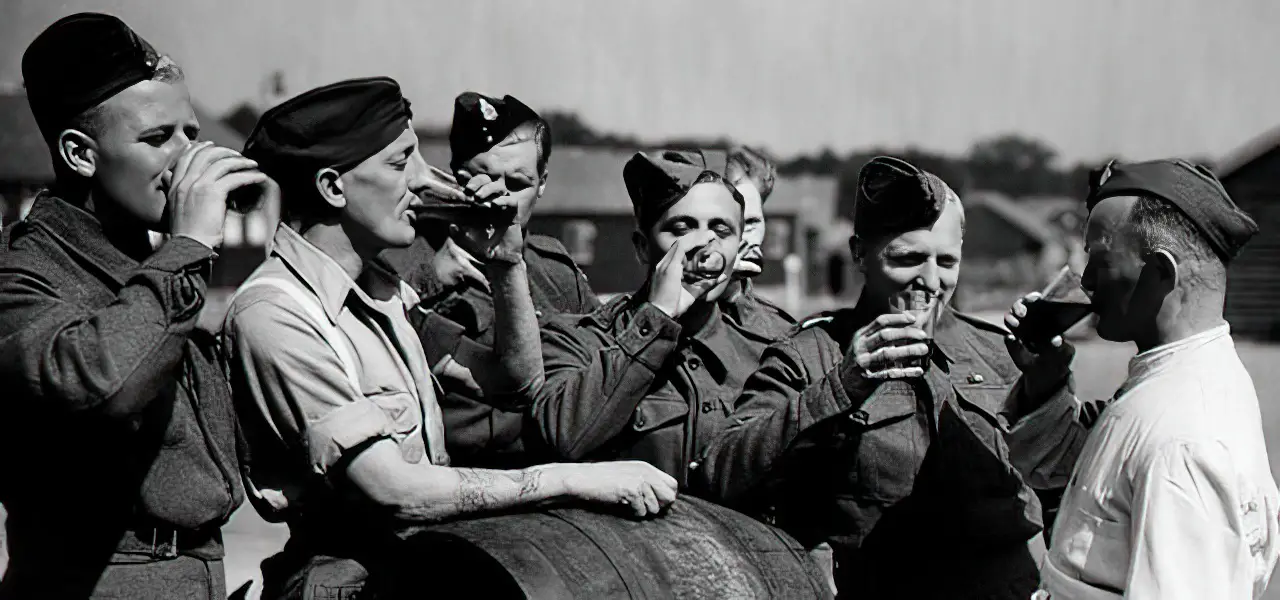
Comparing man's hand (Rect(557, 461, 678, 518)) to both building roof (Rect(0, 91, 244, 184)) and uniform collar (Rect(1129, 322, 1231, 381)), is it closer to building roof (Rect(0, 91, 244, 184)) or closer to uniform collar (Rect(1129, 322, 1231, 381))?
uniform collar (Rect(1129, 322, 1231, 381))

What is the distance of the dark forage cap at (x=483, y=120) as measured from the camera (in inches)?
192

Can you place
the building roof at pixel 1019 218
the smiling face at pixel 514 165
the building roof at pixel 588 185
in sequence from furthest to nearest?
the building roof at pixel 1019 218, the building roof at pixel 588 185, the smiling face at pixel 514 165

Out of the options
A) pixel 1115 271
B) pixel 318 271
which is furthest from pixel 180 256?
pixel 1115 271

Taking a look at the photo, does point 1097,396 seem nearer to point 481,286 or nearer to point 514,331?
point 481,286

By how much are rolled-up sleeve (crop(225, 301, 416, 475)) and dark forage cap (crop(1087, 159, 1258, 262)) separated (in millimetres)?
1849

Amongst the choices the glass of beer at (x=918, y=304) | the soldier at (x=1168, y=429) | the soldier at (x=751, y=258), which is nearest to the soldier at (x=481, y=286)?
the soldier at (x=751, y=258)

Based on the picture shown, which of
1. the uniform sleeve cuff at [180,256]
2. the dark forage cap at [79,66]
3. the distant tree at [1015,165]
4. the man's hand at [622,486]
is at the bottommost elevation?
the distant tree at [1015,165]

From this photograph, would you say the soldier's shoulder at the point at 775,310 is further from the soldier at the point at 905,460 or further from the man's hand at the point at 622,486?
the man's hand at the point at 622,486

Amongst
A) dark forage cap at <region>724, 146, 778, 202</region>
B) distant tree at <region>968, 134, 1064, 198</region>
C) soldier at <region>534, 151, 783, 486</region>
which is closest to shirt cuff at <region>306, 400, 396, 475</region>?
soldier at <region>534, 151, 783, 486</region>

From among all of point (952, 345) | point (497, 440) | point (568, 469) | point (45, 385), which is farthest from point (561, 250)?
point (45, 385)

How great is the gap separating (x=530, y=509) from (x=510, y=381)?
0.85 meters

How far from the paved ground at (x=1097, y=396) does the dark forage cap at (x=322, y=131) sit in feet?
5.98

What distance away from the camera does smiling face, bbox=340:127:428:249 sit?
3305 mm

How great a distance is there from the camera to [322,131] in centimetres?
323
